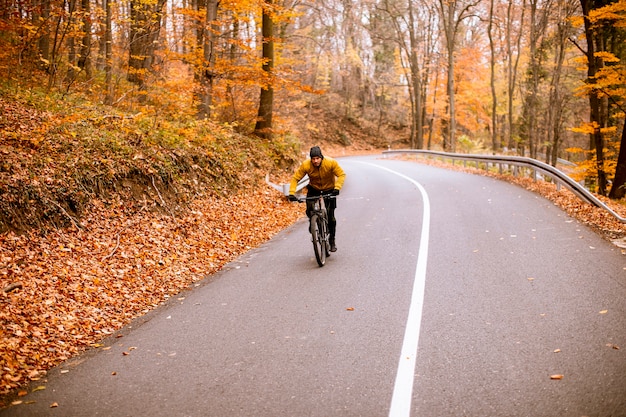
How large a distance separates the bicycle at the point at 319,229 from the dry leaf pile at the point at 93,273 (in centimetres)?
187

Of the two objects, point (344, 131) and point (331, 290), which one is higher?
point (344, 131)

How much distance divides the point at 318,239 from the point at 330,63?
37556 mm

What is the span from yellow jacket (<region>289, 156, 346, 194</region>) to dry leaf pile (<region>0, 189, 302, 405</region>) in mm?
2138

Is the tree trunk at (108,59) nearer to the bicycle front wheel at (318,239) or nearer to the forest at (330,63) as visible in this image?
the forest at (330,63)

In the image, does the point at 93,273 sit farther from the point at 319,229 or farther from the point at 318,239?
the point at 319,229

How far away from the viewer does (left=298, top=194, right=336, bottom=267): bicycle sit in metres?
8.24

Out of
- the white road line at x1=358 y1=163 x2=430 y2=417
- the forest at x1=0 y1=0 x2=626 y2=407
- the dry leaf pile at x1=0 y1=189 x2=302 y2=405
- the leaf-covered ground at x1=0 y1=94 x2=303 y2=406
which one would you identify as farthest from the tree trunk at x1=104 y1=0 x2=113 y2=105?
the white road line at x1=358 y1=163 x2=430 y2=417

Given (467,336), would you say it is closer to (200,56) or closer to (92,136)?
(92,136)

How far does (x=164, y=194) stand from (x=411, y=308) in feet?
21.8

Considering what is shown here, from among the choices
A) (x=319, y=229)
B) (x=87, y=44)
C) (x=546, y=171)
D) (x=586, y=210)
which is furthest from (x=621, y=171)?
(x=87, y=44)

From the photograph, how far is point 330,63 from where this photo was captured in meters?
43.5

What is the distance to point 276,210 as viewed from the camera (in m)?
14.5

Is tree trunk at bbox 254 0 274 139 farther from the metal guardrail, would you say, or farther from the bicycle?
the bicycle

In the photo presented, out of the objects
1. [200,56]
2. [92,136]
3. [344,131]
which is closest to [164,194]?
[92,136]
